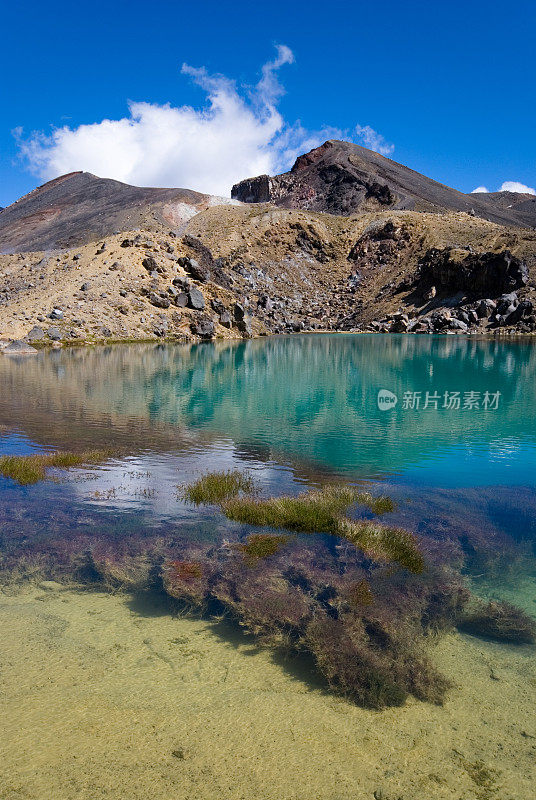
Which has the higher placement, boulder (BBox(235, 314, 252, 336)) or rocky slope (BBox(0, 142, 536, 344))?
rocky slope (BBox(0, 142, 536, 344))

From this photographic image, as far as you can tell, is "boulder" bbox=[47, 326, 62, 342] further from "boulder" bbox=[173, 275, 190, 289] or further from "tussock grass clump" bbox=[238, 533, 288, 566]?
"tussock grass clump" bbox=[238, 533, 288, 566]

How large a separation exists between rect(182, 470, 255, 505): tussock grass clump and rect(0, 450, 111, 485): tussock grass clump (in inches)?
195

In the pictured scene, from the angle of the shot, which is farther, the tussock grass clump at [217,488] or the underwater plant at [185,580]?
the tussock grass clump at [217,488]

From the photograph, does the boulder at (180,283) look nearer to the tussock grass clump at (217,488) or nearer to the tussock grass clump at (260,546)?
the tussock grass clump at (217,488)

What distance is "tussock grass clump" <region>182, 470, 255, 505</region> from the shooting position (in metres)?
13.4

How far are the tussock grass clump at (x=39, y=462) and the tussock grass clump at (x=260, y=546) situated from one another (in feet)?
27.1

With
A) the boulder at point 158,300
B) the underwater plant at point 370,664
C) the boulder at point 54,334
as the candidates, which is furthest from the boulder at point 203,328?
the underwater plant at point 370,664

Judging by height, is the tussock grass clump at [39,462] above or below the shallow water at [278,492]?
below

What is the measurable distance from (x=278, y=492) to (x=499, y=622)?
7.20 meters

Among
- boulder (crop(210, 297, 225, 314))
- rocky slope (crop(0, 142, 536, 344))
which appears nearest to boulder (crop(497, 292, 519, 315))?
rocky slope (crop(0, 142, 536, 344))

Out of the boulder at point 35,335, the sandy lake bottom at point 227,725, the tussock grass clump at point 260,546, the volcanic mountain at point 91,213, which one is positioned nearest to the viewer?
the sandy lake bottom at point 227,725

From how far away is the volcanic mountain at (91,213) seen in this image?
426 feet

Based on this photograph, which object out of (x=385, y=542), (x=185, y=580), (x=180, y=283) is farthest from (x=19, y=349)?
(x=385, y=542)

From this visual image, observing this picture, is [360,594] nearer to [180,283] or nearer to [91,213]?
[180,283]
